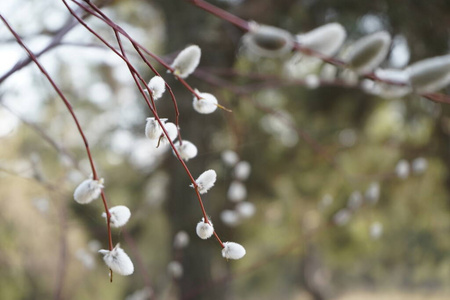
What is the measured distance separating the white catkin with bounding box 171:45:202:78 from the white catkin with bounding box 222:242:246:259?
0.09 m

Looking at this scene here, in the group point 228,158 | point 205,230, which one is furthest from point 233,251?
point 228,158

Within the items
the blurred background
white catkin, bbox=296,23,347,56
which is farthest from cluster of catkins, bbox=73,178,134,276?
the blurred background

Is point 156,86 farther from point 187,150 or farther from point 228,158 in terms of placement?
point 228,158

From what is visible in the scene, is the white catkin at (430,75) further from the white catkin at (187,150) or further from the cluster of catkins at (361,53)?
the white catkin at (187,150)

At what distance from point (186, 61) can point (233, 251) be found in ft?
0.31

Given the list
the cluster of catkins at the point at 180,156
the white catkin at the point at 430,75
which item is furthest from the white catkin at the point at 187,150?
the white catkin at the point at 430,75

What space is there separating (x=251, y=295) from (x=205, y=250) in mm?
2708

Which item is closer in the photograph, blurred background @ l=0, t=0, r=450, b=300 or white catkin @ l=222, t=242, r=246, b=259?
white catkin @ l=222, t=242, r=246, b=259

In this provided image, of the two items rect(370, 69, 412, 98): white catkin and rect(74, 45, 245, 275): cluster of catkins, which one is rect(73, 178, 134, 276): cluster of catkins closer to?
rect(74, 45, 245, 275): cluster of catkins

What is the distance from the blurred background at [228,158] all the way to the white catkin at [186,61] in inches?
6.7

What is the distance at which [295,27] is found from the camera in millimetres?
1059

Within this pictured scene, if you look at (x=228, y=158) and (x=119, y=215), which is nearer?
(x=119, y=215)

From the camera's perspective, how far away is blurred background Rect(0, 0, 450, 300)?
87 centimetres

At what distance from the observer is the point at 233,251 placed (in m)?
0.19
